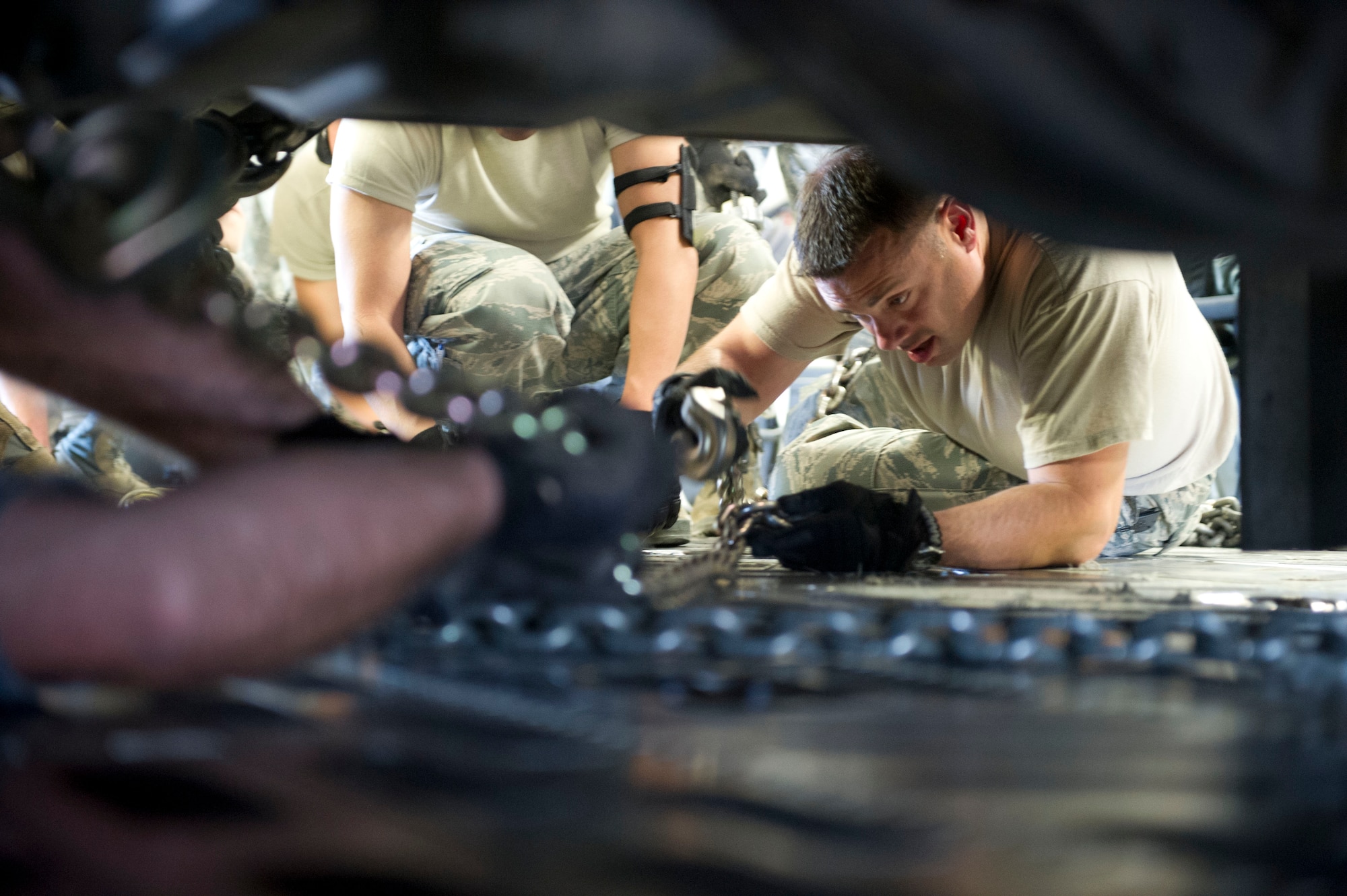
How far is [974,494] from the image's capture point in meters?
2.28

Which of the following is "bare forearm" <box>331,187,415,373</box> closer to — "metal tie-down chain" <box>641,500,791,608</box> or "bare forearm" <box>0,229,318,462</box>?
"metal tie-down chain" <box>641,500,791,608</box>

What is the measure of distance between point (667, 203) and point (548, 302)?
13.4 inches

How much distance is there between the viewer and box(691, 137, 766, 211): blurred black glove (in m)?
2.50

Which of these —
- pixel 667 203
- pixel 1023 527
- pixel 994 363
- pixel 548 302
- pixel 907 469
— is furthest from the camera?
pixel 907 469

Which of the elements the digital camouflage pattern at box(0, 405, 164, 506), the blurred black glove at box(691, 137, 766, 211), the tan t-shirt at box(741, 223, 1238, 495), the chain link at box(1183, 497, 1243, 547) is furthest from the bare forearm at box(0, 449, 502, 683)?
the chain link at box(1183, 497, 1243, 547)

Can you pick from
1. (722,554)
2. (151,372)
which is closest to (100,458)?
(722,554)

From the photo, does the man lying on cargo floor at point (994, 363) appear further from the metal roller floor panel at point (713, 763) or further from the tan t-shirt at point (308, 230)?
the tan t-shirt at point (308, 230)

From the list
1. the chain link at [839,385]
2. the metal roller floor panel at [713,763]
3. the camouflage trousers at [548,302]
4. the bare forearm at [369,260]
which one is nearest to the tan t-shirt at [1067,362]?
the camouflage trousers at [548,302]

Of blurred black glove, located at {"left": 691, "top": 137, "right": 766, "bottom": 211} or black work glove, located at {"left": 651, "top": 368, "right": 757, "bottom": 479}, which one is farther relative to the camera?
blurred black glove, located at {"left": 691, "top": 137, "right": 766, "bottom": 211}

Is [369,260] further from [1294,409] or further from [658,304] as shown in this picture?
[1294,409]

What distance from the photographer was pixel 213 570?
44cm

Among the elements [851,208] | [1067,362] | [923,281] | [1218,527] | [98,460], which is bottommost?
[1218,527]

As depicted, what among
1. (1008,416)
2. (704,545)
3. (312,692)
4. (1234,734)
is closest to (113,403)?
(312,692)

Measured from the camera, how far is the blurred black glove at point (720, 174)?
8.20 feet
